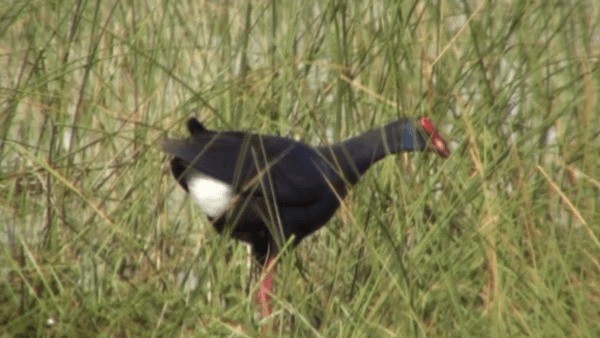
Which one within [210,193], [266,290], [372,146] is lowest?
[266,290]

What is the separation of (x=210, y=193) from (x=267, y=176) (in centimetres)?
18

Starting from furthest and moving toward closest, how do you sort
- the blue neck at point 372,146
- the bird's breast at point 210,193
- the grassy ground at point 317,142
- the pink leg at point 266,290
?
1. the bird's breast at point 210,193
2. the blue neck at point 372,146
3. the pink leg at point 266,290
4. the grassy ground at point 317,142

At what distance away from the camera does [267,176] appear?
173 inches

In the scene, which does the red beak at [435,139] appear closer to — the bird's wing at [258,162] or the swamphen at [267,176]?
the swamphen at [267,176]

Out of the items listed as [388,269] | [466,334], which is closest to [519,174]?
[388,269]

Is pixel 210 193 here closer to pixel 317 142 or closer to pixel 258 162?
pixel 258 162

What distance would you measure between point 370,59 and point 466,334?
1.23 meters

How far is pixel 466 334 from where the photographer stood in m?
3.09

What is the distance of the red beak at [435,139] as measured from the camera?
12.8 ft

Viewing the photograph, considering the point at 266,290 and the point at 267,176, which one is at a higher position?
the point at 267,176

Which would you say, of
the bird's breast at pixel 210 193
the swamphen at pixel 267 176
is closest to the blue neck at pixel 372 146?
the swamphen at pixel 267 176

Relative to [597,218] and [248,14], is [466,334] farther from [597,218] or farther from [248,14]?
[248,14]

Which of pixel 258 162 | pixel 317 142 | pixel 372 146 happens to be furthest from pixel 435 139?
pixel 317 142

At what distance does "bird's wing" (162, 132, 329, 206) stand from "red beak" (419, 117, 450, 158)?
0.40m
